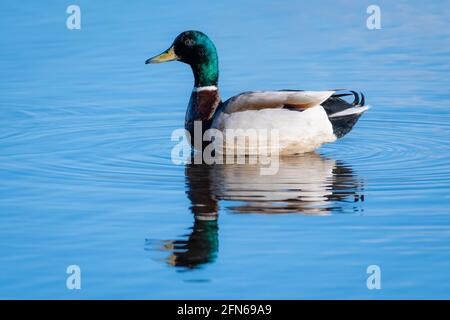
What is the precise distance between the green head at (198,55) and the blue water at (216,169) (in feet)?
2.36

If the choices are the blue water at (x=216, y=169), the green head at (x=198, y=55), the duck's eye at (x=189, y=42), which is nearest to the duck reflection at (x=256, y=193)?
the blue water at (x=216, y=169)

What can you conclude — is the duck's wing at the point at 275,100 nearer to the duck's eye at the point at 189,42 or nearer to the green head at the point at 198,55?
the green head at the point at 198,55

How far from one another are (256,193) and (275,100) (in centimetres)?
177

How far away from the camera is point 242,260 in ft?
25.0

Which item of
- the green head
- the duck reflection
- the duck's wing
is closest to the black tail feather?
the duck's wing

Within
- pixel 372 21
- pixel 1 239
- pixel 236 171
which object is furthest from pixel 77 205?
pixel 372 21

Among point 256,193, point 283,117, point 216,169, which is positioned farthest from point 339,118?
point 256,193

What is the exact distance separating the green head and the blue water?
0.72 meters

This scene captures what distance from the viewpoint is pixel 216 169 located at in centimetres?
1037

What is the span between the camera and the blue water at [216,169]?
7.45 metres

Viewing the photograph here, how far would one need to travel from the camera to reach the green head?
11.6 meters

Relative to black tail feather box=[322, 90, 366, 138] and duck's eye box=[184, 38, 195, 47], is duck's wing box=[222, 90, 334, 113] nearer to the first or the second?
black tail feather box=[322, 90, 366, 138]

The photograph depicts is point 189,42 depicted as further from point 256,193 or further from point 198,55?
point 256,193

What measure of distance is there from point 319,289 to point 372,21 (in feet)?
30.0
